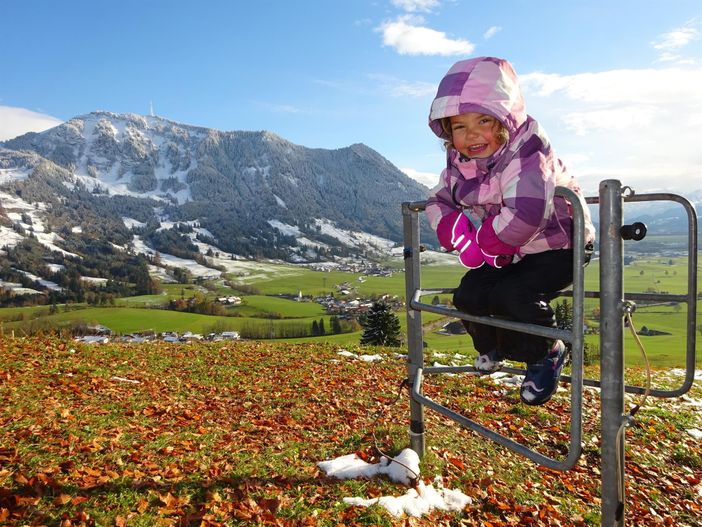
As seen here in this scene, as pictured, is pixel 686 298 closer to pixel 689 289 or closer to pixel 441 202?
pixel 689 289

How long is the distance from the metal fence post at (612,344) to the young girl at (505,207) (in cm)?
30

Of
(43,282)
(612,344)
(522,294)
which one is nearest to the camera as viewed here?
(612,344)

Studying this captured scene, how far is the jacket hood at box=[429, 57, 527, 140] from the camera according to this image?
9.86 ft

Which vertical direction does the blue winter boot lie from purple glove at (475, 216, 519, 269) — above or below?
below

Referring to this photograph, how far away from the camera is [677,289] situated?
258 feet

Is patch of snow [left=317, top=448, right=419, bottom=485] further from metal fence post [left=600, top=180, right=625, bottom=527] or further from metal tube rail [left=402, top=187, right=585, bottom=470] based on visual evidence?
metal fence post [left=600, top=180, right=625, bottom=527]

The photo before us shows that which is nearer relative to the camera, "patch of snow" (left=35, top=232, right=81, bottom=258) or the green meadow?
the green meadow

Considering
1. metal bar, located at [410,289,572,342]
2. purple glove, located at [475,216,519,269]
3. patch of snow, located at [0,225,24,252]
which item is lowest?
metal bar, located at [410,289,572,342]

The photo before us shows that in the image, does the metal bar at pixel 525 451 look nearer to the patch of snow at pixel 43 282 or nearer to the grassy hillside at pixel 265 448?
the grassy hillside at pixel 265 448

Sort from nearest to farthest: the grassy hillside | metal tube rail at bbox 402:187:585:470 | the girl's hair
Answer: metal tube rail at bbox 402:187:585:470
the girl's hair
the grassy hillside

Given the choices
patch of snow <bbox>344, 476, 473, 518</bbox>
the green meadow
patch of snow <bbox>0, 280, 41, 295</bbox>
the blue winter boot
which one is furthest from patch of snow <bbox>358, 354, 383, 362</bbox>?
patch of snow <bbox>0, 280, 41, 295</bbox>

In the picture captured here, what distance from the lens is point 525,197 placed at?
9.10 ft

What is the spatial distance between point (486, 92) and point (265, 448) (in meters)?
4.66

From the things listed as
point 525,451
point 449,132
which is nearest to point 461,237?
point 449,132
